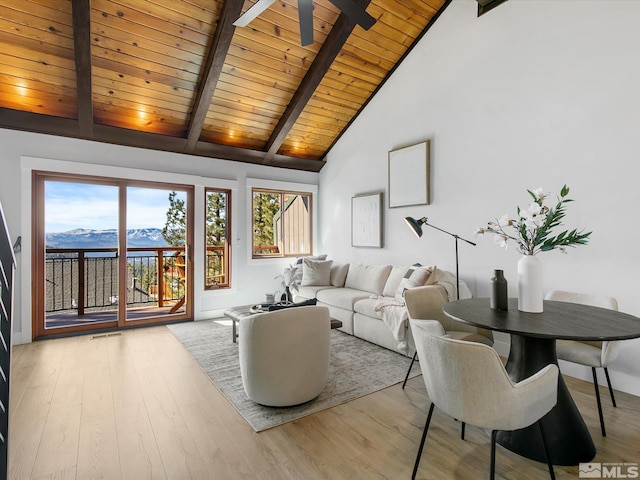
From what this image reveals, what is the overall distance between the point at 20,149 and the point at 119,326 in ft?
8.15

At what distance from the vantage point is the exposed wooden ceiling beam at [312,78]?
3918mm

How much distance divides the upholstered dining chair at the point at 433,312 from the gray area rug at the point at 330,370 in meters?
0.40

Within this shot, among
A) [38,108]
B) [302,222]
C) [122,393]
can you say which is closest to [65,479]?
[122,393]

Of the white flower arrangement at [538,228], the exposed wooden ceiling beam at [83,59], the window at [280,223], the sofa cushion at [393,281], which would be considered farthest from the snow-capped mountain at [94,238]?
the white flower arrangement at [538,228]

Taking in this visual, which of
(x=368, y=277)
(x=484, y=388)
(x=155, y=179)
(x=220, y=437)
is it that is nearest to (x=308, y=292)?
(x=368, y=277)

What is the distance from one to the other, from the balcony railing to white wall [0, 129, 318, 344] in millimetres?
376

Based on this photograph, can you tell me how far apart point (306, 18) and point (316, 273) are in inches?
136

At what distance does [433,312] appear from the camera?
2623 millimetres

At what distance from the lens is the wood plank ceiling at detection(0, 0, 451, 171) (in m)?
3.35

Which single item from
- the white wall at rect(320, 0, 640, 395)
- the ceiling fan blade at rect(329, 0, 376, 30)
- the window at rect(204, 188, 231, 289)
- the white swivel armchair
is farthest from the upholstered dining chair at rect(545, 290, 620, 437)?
the window at rect(204, 188, 231, 289)

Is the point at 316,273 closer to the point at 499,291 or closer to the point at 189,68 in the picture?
the point at 189,68

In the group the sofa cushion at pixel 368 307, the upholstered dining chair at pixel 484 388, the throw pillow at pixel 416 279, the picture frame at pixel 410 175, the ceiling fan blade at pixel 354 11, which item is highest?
the ceiling fan blade at pixel 354 11

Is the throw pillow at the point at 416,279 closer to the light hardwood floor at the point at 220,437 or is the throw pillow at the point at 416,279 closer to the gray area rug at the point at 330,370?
the gray area rug at the point at 330,370

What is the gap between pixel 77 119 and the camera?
4.16 metres
